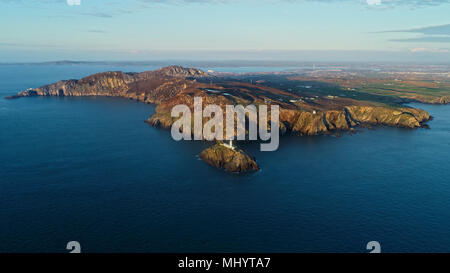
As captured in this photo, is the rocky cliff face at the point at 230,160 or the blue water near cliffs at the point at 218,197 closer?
the blue water near cliffs at the point at 218,197

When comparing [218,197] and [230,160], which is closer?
[218,197]

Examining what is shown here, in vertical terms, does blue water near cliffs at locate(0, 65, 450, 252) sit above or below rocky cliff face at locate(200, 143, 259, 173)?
below

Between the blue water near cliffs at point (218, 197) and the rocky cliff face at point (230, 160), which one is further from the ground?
the rocky cliff face at point (230, 160)

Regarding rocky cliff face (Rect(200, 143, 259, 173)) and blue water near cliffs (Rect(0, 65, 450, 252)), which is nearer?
blue water near cliffs (Rect(0, 65, 450, 252))

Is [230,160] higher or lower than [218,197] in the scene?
higher
